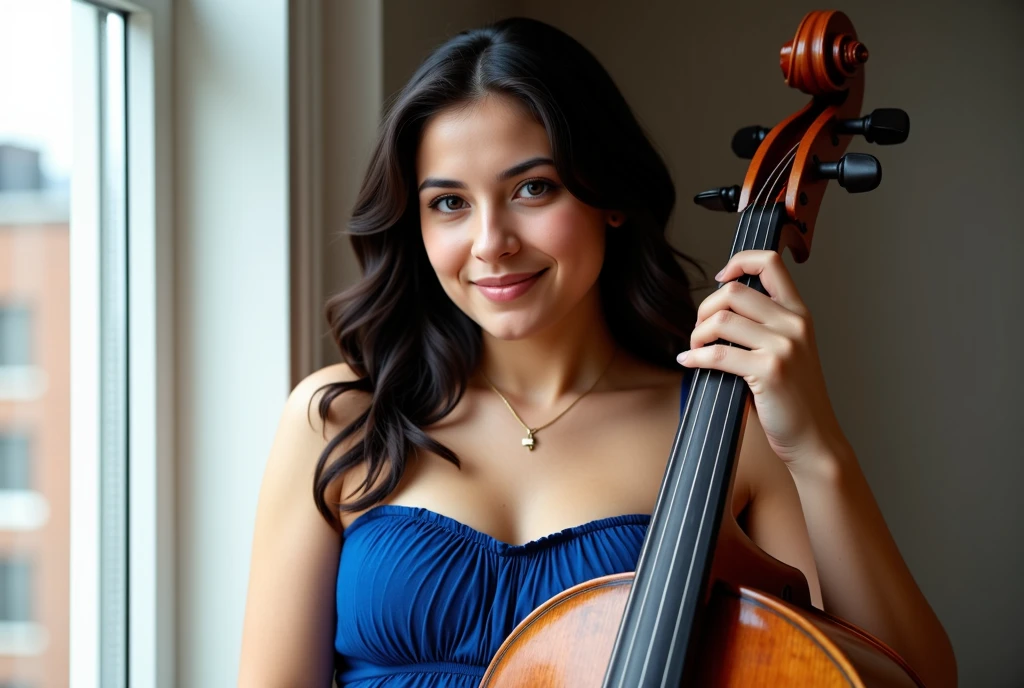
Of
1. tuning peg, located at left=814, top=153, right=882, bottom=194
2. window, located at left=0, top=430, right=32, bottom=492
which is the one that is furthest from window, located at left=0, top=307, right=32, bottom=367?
tuning peg, located at left=814, top=153, right=882, bottom=194

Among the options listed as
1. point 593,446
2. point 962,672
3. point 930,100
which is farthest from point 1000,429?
point 593,446

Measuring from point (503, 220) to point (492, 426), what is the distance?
1.06 ft

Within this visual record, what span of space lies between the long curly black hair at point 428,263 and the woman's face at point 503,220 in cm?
3

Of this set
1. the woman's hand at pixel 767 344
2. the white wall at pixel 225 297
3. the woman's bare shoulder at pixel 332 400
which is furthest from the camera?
the white wall at pixel 225 297

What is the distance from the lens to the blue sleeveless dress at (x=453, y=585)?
119 centimetres

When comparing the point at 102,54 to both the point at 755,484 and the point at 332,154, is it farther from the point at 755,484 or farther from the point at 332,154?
the point at 755,484

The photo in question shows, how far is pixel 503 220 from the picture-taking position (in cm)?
118

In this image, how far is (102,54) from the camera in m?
1.38

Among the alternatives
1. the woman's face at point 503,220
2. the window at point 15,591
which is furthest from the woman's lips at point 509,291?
the window at point 15,591

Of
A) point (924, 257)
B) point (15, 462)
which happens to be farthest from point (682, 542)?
point (924, 257)

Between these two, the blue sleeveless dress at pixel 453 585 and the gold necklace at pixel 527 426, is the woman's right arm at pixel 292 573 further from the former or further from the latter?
the gold necklace at pixel 527 426

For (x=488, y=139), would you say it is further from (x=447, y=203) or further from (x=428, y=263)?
(x=428, y=263)

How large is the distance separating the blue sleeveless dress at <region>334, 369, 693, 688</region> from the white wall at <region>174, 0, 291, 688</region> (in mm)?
341

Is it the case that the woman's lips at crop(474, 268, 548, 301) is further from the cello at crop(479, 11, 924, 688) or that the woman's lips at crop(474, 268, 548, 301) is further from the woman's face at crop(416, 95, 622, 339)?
the cello at crop(479, 11, 924, 688)
